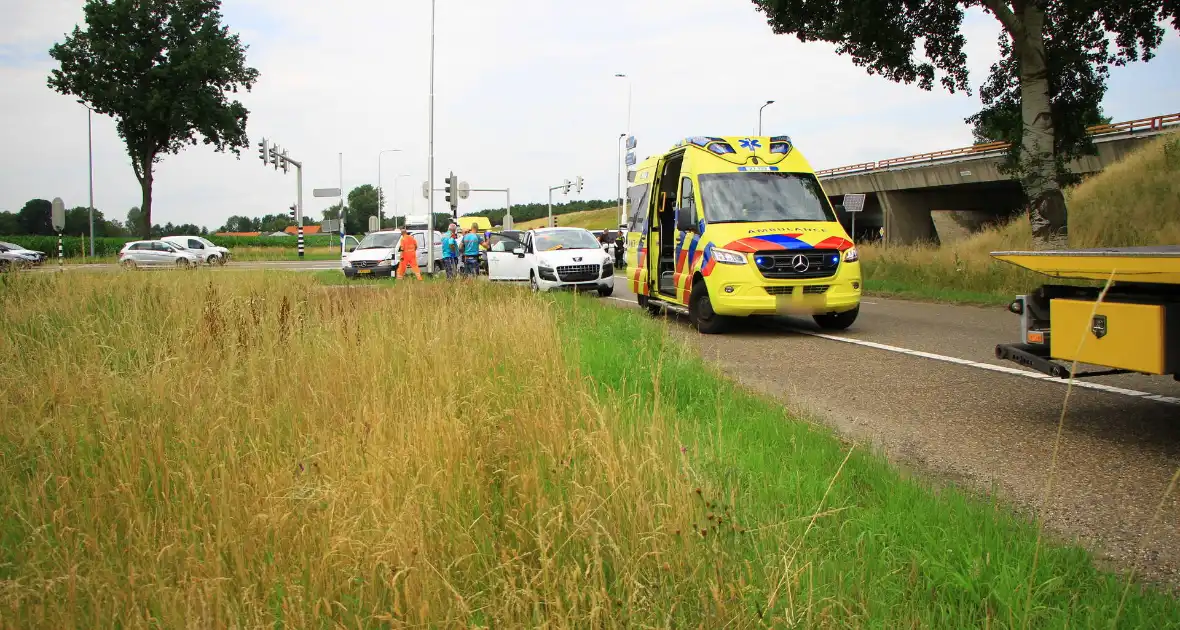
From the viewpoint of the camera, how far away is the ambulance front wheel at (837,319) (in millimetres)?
11391

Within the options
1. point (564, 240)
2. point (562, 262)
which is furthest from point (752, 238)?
point (564, 240)

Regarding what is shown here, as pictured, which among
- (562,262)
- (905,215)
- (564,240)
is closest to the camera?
(562,262)

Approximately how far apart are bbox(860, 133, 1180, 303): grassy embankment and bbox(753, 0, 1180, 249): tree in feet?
4.65

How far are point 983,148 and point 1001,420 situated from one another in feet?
139

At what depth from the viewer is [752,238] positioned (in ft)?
Answer: 35.6

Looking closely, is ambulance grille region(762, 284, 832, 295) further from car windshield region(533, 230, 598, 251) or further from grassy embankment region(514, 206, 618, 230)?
grassy embankment region(514, 206, 618, 230)

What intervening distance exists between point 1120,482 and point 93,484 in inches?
193

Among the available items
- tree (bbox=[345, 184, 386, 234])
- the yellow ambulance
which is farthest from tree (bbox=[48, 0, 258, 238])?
tree (bbox=[345, 184, 386, 234])

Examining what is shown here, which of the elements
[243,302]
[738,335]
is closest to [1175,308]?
[738,335]

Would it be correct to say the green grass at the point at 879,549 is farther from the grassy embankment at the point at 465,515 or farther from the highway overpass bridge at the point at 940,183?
the highway overpass bridge at the point at 940,183

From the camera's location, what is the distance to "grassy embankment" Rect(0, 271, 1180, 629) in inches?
102

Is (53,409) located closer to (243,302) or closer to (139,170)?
(243,302)

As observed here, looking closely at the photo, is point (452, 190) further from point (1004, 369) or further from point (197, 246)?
point (1004, 369)

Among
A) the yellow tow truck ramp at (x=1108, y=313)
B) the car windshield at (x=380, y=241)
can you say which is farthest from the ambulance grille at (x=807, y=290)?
the car windshield at (x=380, y=241)
